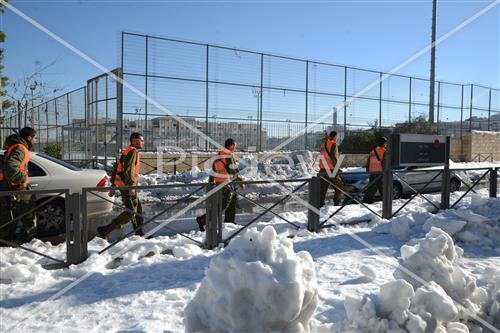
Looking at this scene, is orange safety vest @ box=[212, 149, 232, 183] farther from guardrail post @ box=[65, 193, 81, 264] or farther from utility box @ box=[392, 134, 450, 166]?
utility box @ box=[392, 134, 450, 166]

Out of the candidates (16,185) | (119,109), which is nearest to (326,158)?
(16,185)

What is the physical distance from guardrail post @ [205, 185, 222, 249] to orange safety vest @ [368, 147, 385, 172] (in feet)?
18.4

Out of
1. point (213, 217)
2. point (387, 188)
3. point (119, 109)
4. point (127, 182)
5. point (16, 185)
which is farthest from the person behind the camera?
point (119, 109)

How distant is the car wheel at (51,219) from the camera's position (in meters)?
7.04

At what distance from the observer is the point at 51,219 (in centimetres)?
710

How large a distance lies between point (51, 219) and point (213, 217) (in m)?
2.88

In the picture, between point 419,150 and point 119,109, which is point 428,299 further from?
point 119,109

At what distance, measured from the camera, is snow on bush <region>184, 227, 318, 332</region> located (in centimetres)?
298

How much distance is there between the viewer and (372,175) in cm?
883

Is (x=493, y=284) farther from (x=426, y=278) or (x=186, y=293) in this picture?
(x=186, y=293)

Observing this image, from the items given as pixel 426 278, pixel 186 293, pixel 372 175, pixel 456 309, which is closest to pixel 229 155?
pixel 372 175

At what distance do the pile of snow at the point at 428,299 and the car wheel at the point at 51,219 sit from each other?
5.31 metres

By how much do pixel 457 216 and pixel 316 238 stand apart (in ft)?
7.87

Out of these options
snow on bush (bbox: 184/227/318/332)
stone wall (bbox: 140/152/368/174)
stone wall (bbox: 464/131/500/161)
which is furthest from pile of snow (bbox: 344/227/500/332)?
stone wall (bbox: 464/131/500/161)
